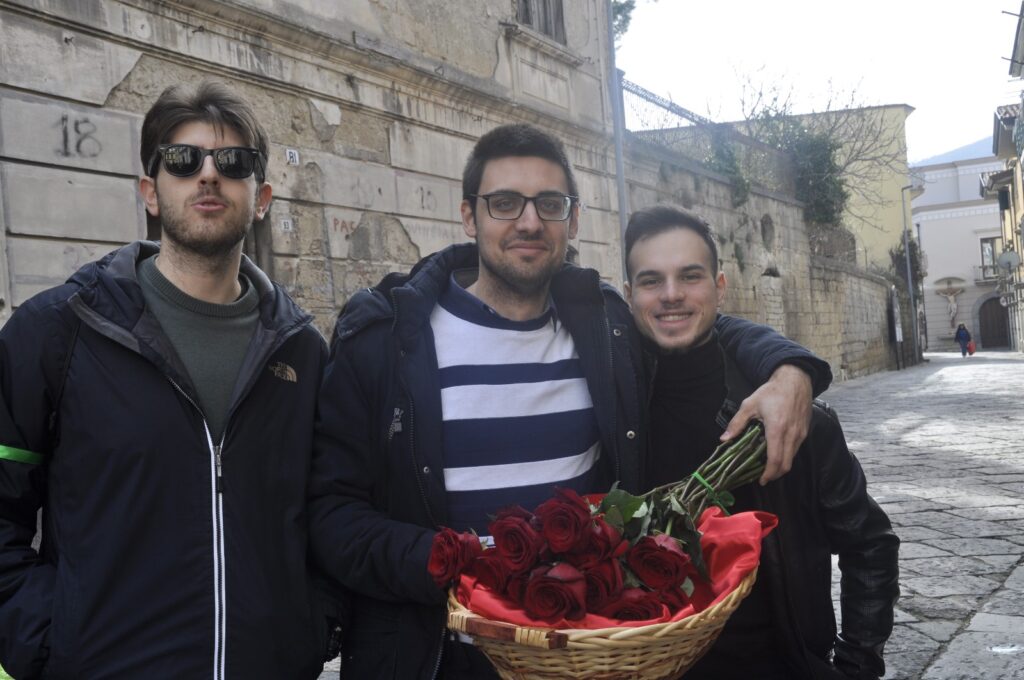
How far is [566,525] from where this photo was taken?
171cm

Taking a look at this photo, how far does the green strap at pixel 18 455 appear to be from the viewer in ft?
6.57

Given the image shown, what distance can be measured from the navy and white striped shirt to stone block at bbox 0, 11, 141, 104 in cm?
440

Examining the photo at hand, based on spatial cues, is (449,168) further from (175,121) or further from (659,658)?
(659,658)

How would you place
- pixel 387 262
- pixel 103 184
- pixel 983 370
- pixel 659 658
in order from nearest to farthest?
pixel 659 658 → pixel 103 184 → pixel 387 262 → pixel 983 370

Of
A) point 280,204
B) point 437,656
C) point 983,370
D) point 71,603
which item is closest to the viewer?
point 71,603

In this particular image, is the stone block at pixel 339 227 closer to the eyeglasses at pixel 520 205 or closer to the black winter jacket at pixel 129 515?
the eyeglasses at pixel 520 205

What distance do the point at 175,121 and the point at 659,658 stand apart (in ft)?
5.39

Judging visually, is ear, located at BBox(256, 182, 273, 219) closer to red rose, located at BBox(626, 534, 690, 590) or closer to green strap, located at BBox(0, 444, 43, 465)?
green strap, located at BBox(0, 444, 43, 465)

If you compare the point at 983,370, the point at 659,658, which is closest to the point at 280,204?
the point at 659,658

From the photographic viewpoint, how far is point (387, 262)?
8625 mm

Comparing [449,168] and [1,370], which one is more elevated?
[449,168]

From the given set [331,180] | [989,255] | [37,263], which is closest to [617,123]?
[331,180]

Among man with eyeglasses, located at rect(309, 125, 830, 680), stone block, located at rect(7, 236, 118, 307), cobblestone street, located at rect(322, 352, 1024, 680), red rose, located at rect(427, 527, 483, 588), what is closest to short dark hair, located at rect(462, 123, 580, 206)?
man with eyeglasses, located at rect(309, 125, 830, 680)

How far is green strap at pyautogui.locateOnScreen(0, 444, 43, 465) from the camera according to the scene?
2002mm
